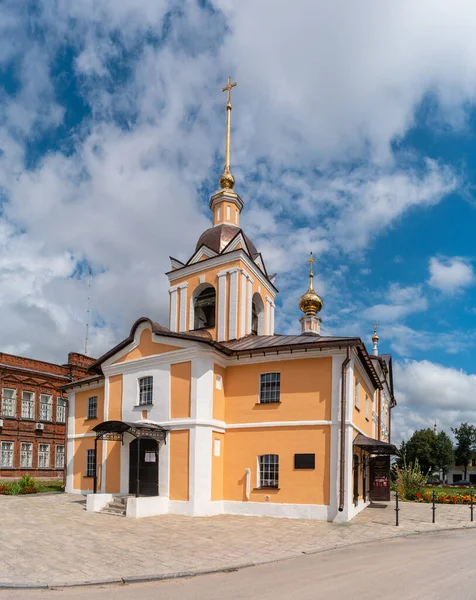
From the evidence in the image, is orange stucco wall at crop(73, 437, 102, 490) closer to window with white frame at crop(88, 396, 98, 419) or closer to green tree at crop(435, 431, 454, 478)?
window with white frame at crop(88, 396, 98, 419)

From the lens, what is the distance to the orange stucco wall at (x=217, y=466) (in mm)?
18047

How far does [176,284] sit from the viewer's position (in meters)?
24.4

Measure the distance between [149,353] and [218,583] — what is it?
11880mm

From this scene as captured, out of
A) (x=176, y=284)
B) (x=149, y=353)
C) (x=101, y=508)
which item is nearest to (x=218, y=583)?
(x=101, y=508)

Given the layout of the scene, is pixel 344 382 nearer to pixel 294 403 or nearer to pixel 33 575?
pixel 294 403

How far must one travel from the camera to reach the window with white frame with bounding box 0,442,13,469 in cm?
3048

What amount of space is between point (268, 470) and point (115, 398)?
676 cm

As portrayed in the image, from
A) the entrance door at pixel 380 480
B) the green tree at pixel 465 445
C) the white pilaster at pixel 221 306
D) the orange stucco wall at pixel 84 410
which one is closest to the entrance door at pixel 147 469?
the orange stucco wall at pixel 84 410

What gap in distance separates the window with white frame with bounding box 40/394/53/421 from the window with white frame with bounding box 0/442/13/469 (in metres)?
2.68

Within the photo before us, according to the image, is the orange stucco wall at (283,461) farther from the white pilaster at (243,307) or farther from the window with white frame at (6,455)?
the window with white frame at (6,455)

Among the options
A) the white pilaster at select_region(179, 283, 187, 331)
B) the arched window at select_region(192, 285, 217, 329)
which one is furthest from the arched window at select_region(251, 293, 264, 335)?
the white pilaster at select_region(179, 283, 187, 331)

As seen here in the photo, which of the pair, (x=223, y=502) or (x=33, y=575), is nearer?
(x=33, y=575)

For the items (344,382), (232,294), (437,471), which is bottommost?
(437,471)

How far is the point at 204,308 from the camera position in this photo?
24.2 metres
